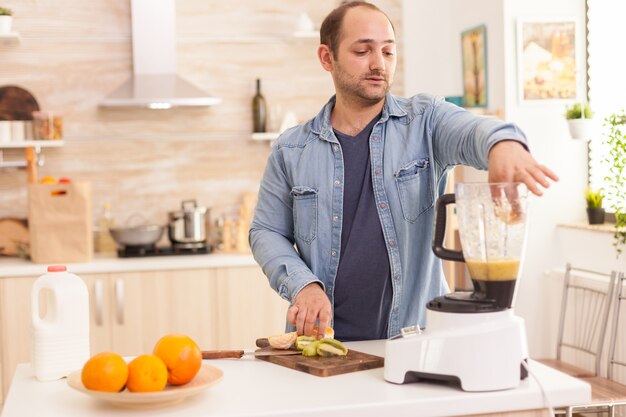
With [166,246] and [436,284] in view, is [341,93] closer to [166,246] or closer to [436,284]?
[436,284]

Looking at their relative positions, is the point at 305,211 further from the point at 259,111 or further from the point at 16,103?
the point at 16,103

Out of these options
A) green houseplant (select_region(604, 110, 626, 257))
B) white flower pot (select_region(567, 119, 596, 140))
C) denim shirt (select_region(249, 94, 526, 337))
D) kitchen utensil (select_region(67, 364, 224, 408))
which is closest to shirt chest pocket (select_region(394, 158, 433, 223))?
denim shirt (select_region(249, 94, 526, 337))

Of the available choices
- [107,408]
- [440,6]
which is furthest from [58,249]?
[107,408]

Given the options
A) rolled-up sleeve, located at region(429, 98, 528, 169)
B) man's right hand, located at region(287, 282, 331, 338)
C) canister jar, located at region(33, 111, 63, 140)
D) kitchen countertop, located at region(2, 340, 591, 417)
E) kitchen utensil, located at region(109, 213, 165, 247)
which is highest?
canister jar, located at region(33, 111, 63, 140)

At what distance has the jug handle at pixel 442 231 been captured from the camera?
5.89ft

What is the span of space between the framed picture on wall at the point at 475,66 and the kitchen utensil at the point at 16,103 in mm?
2346

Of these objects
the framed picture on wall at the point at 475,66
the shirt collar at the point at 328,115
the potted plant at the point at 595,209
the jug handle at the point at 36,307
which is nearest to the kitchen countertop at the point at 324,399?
the jug handle at the point at 36,307

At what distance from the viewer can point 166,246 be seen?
4.77 meters

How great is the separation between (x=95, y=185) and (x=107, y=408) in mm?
3414

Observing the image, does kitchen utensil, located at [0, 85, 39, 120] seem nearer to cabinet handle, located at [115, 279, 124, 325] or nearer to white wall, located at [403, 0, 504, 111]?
cabinet handle, located at [115, 279, 124, 325]

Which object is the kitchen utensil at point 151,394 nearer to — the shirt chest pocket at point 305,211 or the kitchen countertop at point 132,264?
the shirt chest pocket at point 305,211

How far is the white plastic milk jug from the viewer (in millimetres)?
1917

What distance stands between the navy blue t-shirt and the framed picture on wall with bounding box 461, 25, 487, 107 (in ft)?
8.41

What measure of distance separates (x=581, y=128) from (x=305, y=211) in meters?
2.41
